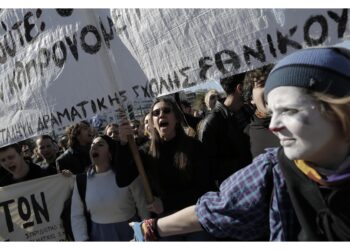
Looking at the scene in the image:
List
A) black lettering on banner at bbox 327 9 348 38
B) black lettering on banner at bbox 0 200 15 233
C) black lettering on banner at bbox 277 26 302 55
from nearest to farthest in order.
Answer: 1. black lettering on banner at bbox 327 9 348 38
2. black lettering on banner at bbox 277 26 302 55
3. black lettering on banner at bbox 0 200 15 233

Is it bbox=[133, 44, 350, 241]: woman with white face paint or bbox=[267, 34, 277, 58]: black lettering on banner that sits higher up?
bbox=[267, 34, 277, 58]: black lettering on banner

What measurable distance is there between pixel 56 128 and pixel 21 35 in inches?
28.3

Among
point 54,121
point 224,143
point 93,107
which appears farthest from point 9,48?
point 224,143

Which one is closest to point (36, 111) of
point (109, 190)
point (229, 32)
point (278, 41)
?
point (109, 190)

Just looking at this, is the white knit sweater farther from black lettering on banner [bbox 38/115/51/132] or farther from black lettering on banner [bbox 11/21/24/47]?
black lettering on banner [bbox 11/21/24/47]

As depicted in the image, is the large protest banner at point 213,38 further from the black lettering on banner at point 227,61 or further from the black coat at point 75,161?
the black coat at point 75,161

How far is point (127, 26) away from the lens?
263 centimetres

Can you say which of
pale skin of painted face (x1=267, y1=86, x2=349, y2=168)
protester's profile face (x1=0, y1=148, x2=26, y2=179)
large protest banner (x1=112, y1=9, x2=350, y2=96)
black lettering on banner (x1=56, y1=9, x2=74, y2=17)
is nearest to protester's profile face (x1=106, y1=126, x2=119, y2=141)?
protester's profile face (x1=0, y1=148, x2=26, y2=179)

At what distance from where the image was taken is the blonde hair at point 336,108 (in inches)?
46.8

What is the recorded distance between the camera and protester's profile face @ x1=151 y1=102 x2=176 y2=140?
316 cm

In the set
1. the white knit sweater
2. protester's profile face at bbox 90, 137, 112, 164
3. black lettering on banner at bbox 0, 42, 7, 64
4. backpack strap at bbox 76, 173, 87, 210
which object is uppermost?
black lettering on banner at bbox 0, 42, 7, 64

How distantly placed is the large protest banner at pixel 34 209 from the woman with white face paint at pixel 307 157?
9.24 feet

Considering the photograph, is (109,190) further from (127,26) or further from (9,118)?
(127,26)

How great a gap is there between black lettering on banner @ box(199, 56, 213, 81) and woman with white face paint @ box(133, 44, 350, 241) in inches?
39.5
